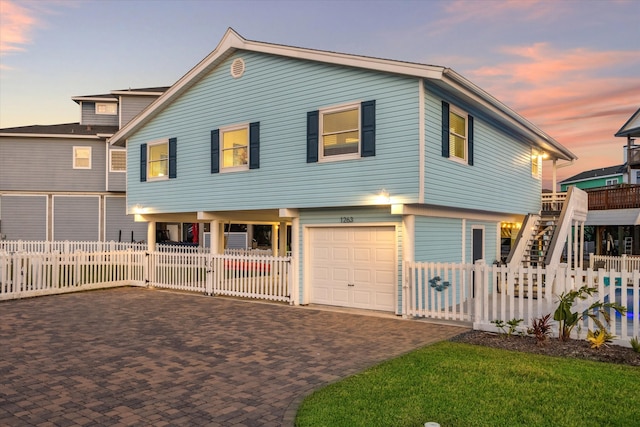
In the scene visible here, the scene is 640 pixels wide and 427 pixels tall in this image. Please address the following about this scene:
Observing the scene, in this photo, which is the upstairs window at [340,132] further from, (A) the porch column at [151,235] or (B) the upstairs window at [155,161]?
(A) the porch column at [151,235]

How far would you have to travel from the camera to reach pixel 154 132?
1897cm

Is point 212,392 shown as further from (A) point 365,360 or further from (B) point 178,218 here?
(B) point 178,218

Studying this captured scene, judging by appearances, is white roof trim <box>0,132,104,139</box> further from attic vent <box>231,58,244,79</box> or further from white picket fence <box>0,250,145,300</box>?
attic vent <box>231,58,244,79</box>

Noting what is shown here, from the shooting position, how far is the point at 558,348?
865cm

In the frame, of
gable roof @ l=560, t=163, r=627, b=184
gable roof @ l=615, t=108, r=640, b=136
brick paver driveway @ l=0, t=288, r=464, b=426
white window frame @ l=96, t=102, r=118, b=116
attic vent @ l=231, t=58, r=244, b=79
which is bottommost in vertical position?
brick paver driveway @ l=0, t=288, r=464, b=426

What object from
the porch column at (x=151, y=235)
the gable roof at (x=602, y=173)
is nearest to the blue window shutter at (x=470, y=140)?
the porch column at (x=151, y=235)

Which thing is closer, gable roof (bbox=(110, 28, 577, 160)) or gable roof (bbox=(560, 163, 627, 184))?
gable roof (bbox=(110, 28, 577, 160))

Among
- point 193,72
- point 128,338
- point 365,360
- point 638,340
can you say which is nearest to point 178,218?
point 193,72

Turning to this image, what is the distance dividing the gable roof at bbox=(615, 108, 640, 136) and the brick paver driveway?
30130mm

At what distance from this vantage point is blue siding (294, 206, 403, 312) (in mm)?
12586

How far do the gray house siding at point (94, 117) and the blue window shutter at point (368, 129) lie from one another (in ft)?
81.3

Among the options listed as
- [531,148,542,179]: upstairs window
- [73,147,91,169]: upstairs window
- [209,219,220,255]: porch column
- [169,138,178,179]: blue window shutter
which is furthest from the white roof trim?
[531,148,542,179]: upstairs window

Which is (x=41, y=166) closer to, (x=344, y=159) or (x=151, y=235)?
(x=151, y=235)

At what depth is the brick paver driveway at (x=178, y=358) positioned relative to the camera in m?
5.62
